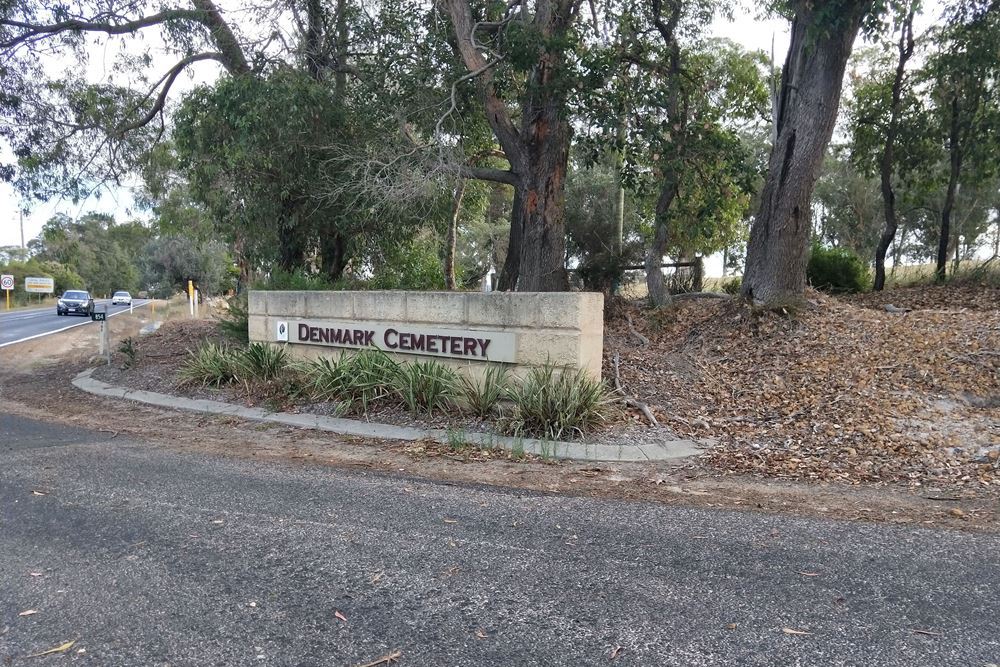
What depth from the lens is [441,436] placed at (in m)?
7.97

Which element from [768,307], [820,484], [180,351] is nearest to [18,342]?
[180,351]

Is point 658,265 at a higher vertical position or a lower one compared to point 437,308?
higher

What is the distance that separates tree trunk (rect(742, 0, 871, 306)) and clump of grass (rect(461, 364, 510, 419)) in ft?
15.3

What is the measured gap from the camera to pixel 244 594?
12.2ft

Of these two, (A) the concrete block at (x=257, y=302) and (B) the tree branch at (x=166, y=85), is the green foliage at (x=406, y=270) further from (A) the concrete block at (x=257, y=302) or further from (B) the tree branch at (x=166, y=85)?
(B) the tree branch at (x=166, y=85)

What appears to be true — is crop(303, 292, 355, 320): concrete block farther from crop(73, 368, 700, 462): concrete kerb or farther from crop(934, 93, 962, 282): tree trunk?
crop(934, 93, 962, 282): tree trunk

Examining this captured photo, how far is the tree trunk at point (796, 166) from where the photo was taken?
34.4 feet

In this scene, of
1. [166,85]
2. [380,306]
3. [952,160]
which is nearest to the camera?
[380,306]

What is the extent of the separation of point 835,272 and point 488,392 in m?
10.4

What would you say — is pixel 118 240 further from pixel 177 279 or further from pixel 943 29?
pixel 943 29

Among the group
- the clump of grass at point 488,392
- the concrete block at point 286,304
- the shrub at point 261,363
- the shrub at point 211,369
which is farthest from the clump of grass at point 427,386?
the shrub at point 211,369

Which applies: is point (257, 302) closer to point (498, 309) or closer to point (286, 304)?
point (286, 304)

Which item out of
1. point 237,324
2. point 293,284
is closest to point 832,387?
point 293,284

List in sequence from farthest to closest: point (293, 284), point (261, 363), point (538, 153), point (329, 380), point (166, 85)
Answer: point (166, 85)
point (538, 153)
point (293, 284)
point (261, 363)
point (329, 380)
